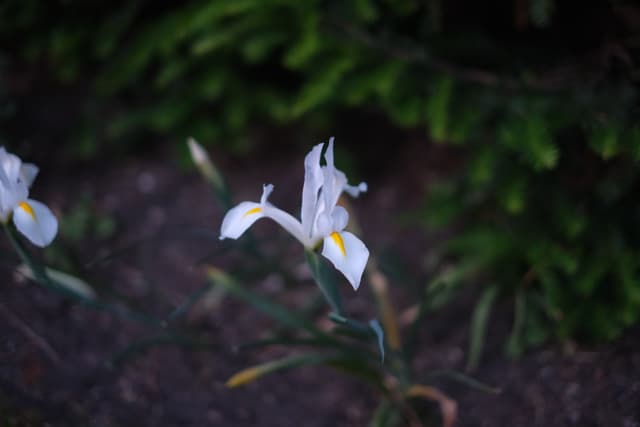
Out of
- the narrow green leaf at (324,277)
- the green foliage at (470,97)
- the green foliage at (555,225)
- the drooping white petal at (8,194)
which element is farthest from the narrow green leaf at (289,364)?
the drooping white petal at (8,194)

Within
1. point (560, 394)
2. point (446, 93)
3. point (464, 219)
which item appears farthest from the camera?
point (464, 219)

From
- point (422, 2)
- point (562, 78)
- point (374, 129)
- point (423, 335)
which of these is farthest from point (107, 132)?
point (562, 78)

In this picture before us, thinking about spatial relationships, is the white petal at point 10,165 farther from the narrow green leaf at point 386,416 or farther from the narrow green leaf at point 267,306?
the narrow green leaf at point 386,416

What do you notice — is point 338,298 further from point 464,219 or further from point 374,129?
point 374,129

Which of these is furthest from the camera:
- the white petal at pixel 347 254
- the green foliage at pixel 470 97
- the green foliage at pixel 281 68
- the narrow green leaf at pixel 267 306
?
the green foliage at pixel 281 68

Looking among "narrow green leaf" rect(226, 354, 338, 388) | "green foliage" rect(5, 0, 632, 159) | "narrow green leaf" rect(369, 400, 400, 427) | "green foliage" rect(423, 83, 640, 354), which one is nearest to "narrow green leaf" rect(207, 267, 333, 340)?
"narrow green leaf" rect(226, 354, 338, 388)

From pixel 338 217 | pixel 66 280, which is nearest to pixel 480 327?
pixel 338 217

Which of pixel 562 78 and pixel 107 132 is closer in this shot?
pixel 562 78
